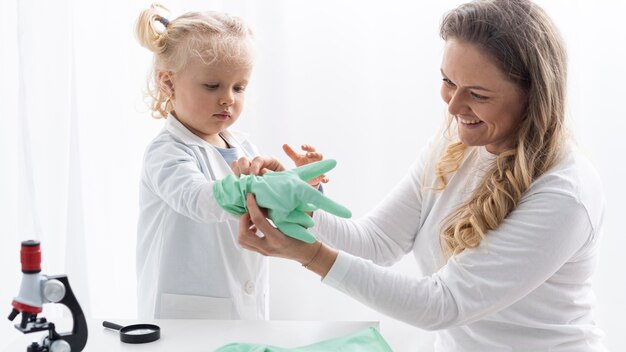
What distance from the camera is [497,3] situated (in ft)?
4.54

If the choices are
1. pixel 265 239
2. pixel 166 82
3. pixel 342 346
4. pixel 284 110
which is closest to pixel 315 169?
pixel 265 239

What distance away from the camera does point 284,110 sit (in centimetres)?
233

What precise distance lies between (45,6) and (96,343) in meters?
1.37

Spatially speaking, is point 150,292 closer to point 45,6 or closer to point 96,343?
point 96,343

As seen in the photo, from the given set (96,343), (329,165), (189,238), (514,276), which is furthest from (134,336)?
(514,276)

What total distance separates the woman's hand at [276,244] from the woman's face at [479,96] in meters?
0.37

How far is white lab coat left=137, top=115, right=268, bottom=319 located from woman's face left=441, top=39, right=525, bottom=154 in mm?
511

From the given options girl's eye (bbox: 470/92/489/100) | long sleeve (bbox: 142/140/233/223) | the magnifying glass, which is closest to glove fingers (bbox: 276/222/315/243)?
→ long sleeve (bbox: 142/140/233/223)

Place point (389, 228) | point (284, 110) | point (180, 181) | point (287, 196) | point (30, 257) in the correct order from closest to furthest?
1. point (30, 257)
2. point (287, 196)
3. point (180, 181)
4. point (389, 228)
5. point (284, 110)

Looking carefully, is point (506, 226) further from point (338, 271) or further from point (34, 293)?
point (34, 293)

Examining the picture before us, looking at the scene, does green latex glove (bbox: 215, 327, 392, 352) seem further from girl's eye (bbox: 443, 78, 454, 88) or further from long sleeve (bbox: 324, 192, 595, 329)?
girl's eye (bbox: 443, 78, 454, 88)

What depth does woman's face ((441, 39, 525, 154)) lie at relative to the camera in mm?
1359

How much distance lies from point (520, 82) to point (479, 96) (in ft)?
0.26

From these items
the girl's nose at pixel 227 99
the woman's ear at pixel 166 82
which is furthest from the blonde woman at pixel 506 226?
the woman's ear at pixel 166 82
